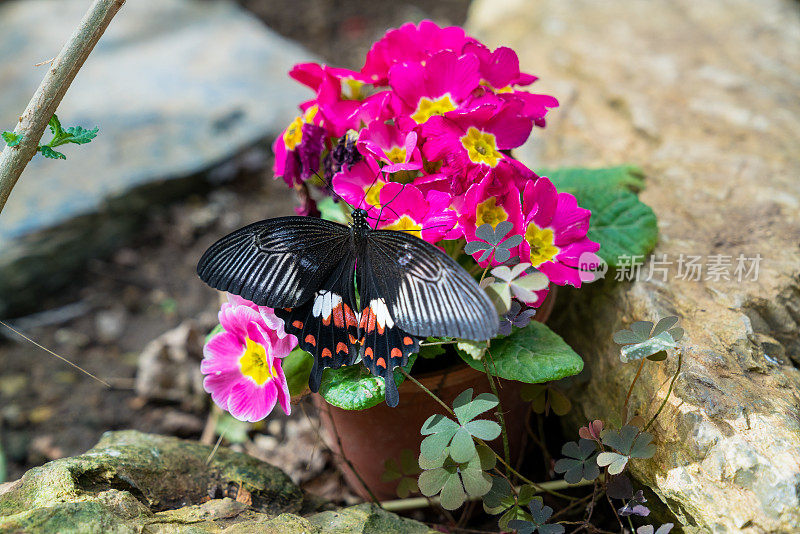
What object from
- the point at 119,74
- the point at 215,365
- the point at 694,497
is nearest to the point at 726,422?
the point at 694,497

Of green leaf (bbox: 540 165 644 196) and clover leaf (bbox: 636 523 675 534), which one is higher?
green leaf (bbox: 540 165 644 196)

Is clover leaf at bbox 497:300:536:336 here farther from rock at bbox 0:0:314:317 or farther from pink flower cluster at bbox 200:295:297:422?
rock at bbox 0:0:314:317

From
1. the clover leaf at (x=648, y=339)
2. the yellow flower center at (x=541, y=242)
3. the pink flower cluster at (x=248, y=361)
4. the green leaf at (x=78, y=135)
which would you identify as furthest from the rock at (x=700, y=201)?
the green leaf at (x=78, y=135)

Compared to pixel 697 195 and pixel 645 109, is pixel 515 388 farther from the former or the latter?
pixel 645 109

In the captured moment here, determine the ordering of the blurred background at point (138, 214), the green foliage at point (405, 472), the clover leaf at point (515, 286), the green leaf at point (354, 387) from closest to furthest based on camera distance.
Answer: the clover leaf at point (515, 286) → the green leaf at point (354, 387) → the green foliage at point (405, 472) → the blurred background at point (138, 214)

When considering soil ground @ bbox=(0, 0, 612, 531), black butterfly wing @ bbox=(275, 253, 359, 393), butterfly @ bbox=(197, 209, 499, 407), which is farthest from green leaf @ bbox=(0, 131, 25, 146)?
soil ground @ bbox=(0, 0, 612, 531)

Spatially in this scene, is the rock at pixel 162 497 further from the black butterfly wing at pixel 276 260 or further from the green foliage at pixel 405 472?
the black butterfly wing at pixel 276 260
